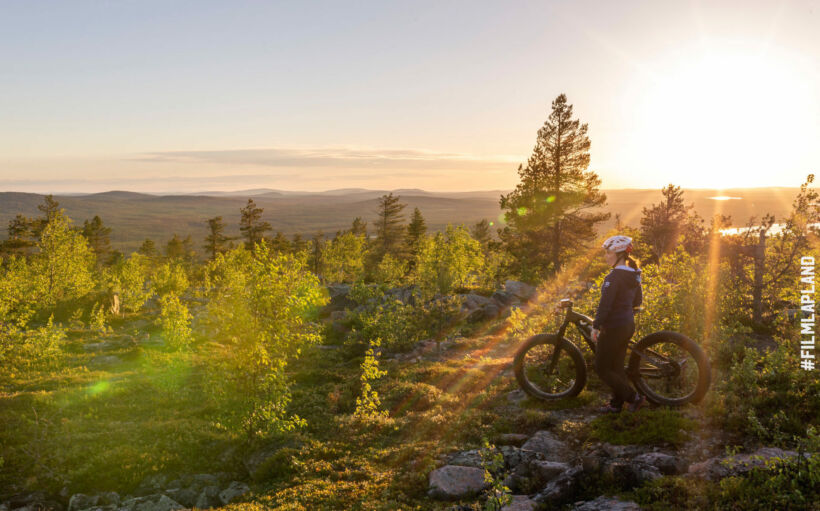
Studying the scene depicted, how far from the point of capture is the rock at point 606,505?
5.32 m

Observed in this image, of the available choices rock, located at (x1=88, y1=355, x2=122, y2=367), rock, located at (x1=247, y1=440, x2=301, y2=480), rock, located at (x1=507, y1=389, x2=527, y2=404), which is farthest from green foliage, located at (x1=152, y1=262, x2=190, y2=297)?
rock, located at (x1=507, y1=389, x2=527, y2=404)

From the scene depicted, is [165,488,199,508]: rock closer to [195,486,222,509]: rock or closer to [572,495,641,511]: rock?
A: [195,486,222,509]: rock

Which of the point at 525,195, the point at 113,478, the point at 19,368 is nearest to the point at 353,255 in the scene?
the point at 525,195

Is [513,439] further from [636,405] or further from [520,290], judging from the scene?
[520,290]

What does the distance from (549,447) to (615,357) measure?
2.11m

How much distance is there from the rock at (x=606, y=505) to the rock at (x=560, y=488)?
24 centimetres

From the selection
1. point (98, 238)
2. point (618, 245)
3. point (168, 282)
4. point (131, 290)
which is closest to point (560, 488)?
point (618, 245)

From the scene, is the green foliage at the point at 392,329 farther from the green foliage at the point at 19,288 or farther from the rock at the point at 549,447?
the green foliage at the point at 19,288

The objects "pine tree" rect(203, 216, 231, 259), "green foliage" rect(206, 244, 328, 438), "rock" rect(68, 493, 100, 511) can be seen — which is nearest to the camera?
"rock" rect(68, 493, 100, 511)

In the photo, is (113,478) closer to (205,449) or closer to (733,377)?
Answer: (205,449)

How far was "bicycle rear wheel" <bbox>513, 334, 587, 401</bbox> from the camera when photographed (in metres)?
8.67

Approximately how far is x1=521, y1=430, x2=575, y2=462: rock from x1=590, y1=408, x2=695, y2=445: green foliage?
2.07ft

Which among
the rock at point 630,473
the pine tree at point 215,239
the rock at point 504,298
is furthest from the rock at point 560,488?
the pine tree at point 215,239

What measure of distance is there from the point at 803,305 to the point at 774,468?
23.0ft
